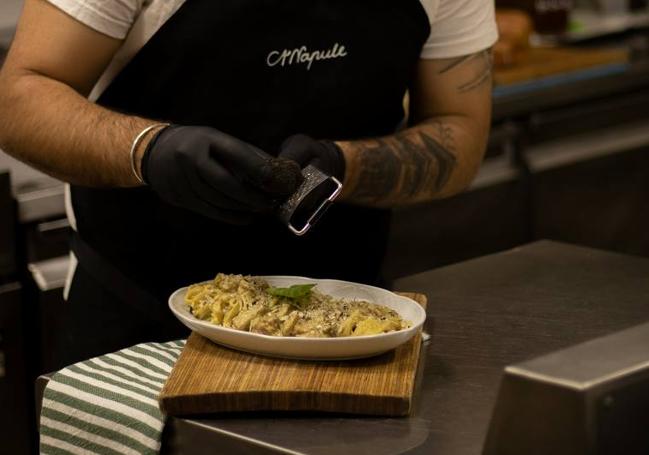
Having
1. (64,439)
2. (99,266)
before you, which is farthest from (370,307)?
(99,266)

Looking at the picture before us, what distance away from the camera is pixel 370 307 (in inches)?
50.3

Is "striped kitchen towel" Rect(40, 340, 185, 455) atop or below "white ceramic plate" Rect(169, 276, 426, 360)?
below

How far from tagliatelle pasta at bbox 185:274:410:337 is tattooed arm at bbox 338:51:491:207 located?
374 mm

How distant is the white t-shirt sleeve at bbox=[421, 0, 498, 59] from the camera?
67.3 inches

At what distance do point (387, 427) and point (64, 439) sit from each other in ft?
1.17

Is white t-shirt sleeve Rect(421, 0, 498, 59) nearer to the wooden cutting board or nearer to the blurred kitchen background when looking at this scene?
the wooden cutting board

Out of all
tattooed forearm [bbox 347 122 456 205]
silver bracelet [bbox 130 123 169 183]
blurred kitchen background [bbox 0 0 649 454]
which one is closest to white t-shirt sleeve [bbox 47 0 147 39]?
silver bracelet [bbox 130 123 169 183]

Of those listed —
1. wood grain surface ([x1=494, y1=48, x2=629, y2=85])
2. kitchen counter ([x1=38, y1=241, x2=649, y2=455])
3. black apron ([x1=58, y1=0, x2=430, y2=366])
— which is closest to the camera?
kitchen counter ([x1=38, y1=241, x2=649, y2=455])

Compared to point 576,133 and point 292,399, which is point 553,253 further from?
point 576,133

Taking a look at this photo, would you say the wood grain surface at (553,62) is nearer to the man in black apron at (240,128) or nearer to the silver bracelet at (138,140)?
the man in black apron at (240,128)

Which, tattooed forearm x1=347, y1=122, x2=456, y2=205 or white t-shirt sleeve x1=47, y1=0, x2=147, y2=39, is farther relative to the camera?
tattooed forearm x1=347, y1=122, x2=456, y2=205

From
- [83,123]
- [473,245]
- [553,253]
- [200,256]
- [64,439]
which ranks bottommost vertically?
[473,245]

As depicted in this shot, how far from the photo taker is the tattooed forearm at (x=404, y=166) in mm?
1645

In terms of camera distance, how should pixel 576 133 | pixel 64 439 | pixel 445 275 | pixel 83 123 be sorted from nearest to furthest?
pixel 64 439 → pixel 83 123 → pixel 445 275 → pixel 576 133
